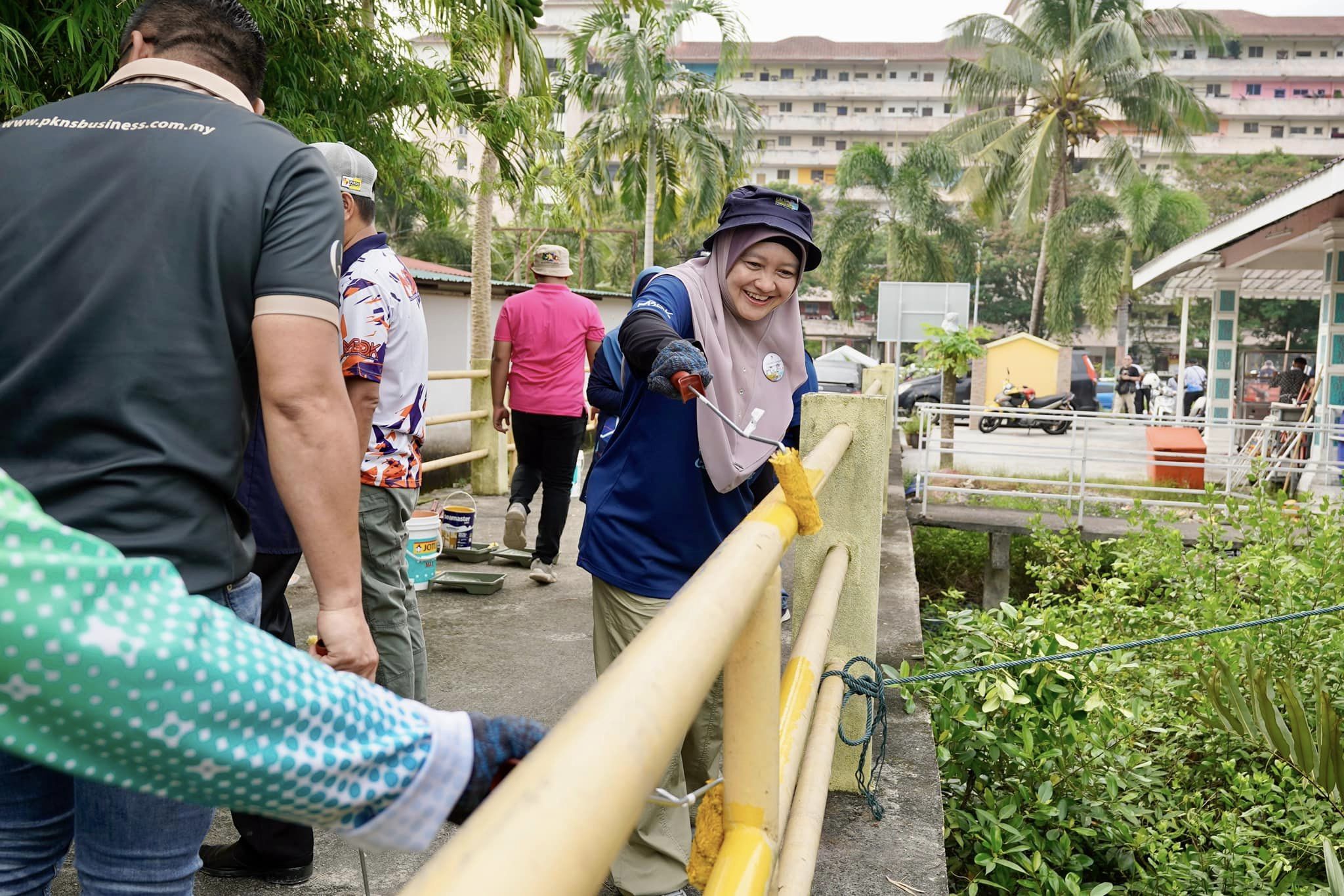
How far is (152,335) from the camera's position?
152cm

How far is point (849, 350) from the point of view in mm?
26281

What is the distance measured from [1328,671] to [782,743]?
3422mm

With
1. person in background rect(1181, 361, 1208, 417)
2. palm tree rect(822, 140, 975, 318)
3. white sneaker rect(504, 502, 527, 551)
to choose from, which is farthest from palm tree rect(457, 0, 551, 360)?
palm tree rect(822, 140, 975, 318)

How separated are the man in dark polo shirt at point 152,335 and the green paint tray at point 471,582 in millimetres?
4246

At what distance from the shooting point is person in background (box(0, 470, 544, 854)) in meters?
0.93

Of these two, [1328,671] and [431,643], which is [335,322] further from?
[1328,671]

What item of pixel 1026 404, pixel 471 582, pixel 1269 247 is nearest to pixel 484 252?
pixel 471 582

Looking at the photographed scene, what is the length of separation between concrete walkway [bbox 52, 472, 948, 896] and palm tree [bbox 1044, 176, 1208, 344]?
24.6m

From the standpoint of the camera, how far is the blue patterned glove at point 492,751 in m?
1.07

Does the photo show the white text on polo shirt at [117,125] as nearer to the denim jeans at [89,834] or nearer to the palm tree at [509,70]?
the denim jeans at [89,834]

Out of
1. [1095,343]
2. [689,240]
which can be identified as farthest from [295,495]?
[1095,343]

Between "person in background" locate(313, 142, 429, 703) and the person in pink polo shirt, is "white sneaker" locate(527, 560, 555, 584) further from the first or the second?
"person in background" locate(313, 142, 429, 703)

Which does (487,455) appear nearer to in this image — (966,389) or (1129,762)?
(1129,762)

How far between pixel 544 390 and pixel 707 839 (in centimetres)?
494
